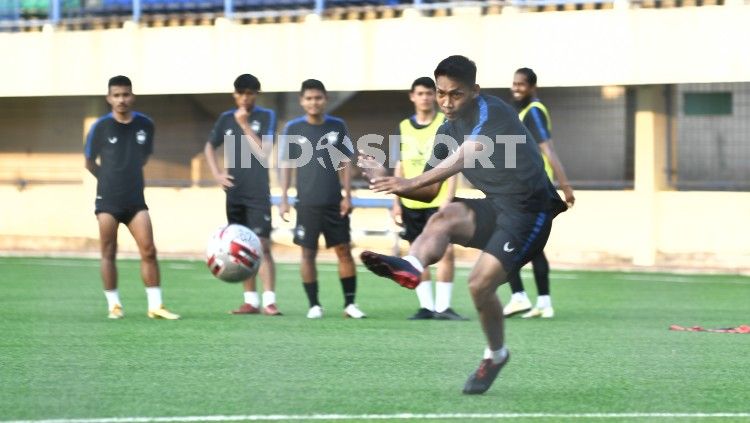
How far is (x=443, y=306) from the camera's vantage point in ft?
45.3

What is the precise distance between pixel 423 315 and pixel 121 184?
2972mm

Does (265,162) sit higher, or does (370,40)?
(370,40)

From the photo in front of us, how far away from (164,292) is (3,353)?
22.4ft

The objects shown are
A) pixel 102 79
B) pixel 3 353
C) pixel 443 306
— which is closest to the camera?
pixel 3 353

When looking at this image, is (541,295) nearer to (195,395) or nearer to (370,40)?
(195,395)

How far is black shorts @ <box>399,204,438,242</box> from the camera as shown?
44.3 feet

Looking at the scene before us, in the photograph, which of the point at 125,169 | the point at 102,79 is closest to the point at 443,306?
the point at 125,169

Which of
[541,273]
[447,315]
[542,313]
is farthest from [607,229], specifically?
[447,315]

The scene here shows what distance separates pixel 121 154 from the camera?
13430 millimetres

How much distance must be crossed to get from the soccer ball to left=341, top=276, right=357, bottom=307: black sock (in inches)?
48.5

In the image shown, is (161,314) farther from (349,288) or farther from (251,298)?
(349,288)

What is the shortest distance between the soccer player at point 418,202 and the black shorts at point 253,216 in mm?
1204

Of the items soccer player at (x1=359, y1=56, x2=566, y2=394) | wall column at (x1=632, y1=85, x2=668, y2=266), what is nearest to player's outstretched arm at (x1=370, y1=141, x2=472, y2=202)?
soccer player at (x1=359, y1=56, x2=566, y2=394)

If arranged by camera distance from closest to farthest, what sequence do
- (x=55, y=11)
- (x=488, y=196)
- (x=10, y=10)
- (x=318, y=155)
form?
(x=488, y=196) < (x=318, y=155) < (x=55, y=11) < (x=10, y=10)
